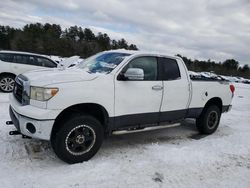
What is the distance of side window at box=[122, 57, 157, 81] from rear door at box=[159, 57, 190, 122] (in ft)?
0.53

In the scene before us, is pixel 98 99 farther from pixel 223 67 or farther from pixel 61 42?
pixel 223 67

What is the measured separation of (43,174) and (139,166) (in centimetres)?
148

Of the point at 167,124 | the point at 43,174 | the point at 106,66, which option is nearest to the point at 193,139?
the point at 167,124

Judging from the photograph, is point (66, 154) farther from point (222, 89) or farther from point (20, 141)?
point (222, 89)

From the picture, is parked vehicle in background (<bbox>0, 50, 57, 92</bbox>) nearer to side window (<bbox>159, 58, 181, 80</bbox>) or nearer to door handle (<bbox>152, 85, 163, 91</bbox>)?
side window (<bbox>159, 58, 181, 80</bbox>)

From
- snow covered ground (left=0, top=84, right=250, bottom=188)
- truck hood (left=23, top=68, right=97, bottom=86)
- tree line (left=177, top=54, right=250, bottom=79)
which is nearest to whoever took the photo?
snow covered ground (left=0, top=84, right=250, bottom=188)

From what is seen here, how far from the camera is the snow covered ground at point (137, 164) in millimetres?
3654

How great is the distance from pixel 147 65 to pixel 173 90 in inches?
29.9

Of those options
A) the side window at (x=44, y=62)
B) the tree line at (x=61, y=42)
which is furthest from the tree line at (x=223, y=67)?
the side window at (x=44, y=62)

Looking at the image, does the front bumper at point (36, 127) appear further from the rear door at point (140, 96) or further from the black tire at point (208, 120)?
the black tire at point (208, 120)

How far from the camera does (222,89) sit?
659 centimetres

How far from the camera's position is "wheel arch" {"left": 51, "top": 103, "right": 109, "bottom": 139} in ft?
13.2

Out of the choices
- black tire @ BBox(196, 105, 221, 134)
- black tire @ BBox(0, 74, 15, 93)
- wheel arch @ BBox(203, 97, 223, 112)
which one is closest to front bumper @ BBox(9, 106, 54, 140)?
black tire @ BBox(196, 105, 221, 134)

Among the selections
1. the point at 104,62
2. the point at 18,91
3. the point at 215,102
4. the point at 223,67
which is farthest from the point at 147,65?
the point at 223,67
